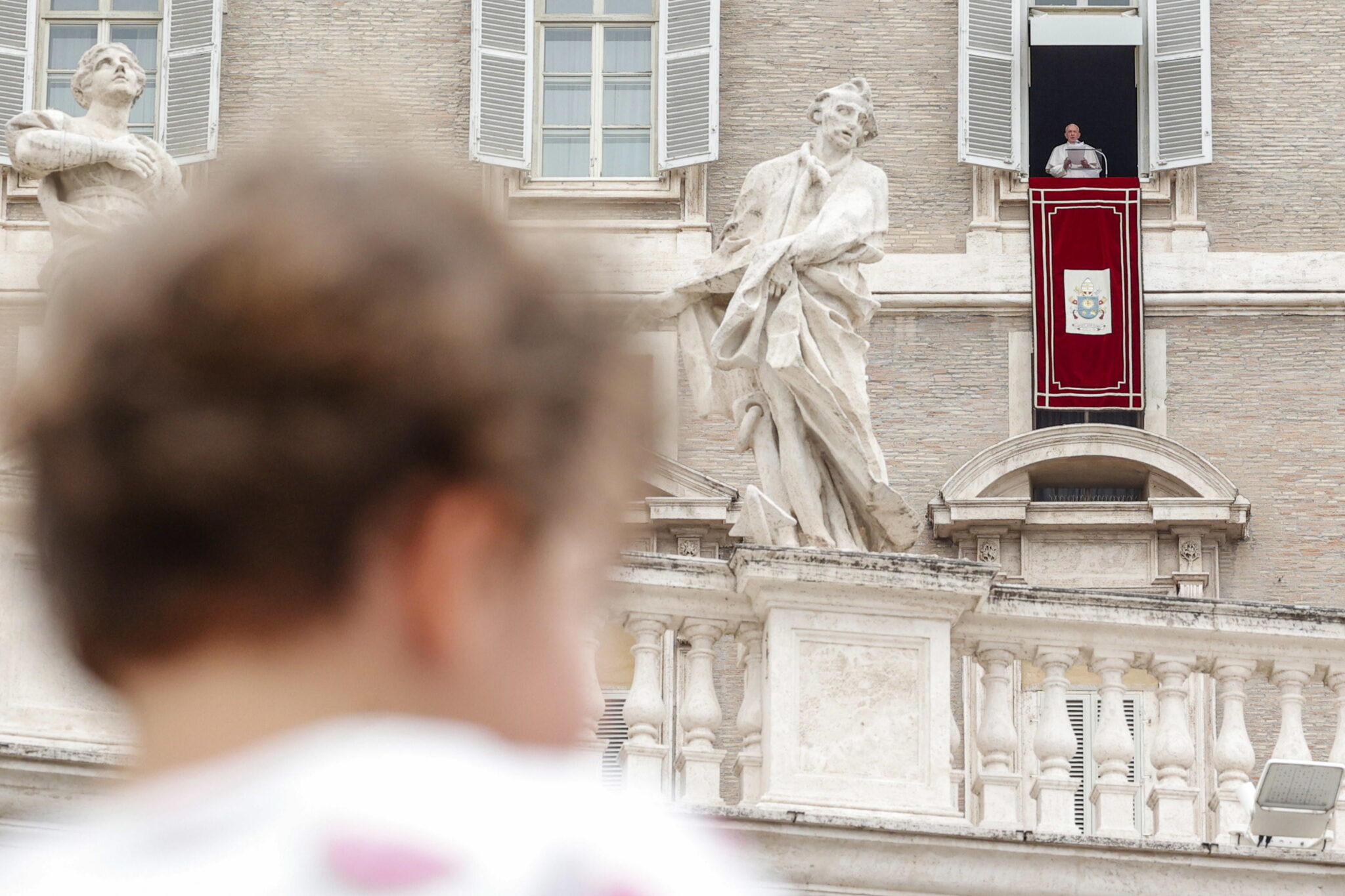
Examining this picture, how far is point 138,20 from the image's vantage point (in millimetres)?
19312

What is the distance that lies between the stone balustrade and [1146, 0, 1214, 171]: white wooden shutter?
10.5m

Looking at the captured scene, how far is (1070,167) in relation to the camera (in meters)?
18.5

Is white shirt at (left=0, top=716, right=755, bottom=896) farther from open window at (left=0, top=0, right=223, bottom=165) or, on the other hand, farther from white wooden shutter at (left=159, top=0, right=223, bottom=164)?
white wooden shutter at (left=159, top=0, right=223, bottom=164)

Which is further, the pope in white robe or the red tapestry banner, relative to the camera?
the pope in white robe

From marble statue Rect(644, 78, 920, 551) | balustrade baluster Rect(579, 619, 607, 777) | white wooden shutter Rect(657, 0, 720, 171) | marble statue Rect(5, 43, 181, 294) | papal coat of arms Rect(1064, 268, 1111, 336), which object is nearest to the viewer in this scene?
balustrade baluster Rect(579, 619, 607, 777)

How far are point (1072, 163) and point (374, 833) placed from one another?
17.9 metres

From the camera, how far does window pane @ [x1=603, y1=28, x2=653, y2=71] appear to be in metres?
19.1

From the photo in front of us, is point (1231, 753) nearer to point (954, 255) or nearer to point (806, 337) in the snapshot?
point (806, 337)

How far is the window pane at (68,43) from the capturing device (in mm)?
19172

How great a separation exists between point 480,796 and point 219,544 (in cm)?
17

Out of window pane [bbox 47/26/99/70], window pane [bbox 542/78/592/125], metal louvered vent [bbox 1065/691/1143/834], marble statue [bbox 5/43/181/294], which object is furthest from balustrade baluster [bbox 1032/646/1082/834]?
window pane [bbox 47/26/99/70]

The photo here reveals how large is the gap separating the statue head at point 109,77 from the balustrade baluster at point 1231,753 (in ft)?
15.2

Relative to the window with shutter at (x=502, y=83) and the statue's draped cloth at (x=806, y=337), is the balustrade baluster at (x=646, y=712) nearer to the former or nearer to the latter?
the statue's draped cloth at (x=806, y=337)

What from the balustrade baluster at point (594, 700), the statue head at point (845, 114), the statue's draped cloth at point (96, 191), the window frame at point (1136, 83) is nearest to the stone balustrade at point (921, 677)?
the balustrade baluster at point (594, 700)
